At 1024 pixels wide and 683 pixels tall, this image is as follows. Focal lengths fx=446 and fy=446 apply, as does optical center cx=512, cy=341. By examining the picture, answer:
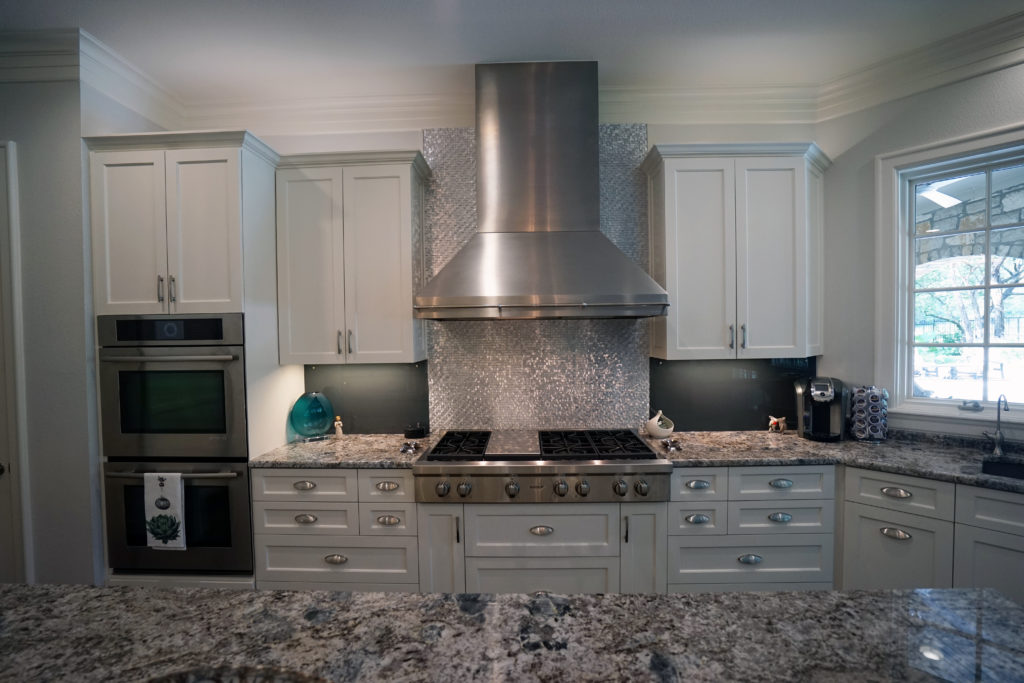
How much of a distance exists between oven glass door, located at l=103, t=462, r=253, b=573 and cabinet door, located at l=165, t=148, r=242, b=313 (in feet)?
2.77

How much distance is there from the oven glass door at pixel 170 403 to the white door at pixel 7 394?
1.37 feet

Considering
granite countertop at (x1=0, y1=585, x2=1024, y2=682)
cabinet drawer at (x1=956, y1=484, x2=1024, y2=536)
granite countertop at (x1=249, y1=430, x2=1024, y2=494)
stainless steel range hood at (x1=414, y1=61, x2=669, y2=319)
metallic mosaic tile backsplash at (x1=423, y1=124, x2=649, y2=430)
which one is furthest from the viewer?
metallic mosaic tile backsplash at (x1=423, y1=124, x2=649, y2=430)

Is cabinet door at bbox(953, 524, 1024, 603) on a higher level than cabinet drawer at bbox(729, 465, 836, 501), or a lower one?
lower

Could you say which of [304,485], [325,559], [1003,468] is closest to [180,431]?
[304,485]

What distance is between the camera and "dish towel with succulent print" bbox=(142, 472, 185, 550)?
218 centimetres

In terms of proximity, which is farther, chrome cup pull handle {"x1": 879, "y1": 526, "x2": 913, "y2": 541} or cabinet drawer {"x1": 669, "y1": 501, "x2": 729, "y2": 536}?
cabinet drawer {"x1": 669, "y1": 501, "x2": 729, "y2": 536}

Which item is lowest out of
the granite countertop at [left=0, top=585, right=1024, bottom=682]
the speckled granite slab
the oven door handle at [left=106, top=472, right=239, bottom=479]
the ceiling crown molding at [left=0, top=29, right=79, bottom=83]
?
the oven door handle at [left=106, top=472, right=239, bottom=479]

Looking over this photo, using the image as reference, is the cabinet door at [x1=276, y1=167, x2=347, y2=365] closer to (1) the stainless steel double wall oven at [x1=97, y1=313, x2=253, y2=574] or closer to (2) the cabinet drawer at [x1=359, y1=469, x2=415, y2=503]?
(1) the stainless steel double wall oven at [x1=97, y1=313, x2=253, y2=574]

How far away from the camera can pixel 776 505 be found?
2.22 m

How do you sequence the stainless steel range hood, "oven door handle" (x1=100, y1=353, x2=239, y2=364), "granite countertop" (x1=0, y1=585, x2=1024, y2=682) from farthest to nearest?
the stainless steel range hood → "oven door handle" (x1=100, y1=353, x2=239, y2=364) → "granite countertop" (x1=0, y1=585, x2=1024, y2=682)

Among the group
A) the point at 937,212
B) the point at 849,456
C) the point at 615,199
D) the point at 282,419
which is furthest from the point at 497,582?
the point at 937,212

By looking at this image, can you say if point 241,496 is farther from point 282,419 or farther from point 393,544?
point 393,544

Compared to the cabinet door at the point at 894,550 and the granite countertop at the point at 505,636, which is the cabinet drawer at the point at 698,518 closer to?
the cabinet door at the point at 894,550

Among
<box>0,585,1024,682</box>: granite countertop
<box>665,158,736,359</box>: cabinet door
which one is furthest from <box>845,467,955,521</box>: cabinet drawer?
<box>0,585,1024,682</box>: granite countertop
